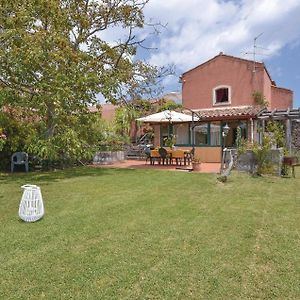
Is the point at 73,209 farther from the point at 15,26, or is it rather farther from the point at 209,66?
the point at 209,66

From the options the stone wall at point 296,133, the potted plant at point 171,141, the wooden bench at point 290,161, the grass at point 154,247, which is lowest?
the grass at point 154,247

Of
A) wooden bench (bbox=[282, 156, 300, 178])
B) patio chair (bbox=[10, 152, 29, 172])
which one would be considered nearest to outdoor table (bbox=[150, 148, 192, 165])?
wooden bench (bbox=[282, 156, 300, 178])

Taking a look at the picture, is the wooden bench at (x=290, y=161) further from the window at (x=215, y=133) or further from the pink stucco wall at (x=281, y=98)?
the pink stucco wall at (x=281, y=98)

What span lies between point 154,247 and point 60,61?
1134cm

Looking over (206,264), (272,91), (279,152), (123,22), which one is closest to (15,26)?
(123,22)

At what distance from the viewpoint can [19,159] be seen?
16047 millimetres

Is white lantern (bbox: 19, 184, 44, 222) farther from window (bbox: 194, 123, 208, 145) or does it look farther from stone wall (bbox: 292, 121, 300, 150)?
stone wall (bbox: 292, 121, 300, 150)

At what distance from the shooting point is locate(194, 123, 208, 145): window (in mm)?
22397

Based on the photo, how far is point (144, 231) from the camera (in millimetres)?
6184

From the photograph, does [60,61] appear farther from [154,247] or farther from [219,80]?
[219,80]

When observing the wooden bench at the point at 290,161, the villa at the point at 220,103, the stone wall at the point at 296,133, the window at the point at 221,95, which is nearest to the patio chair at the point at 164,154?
the villa at the point at 220,103

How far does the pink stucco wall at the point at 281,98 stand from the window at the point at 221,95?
5958 mm

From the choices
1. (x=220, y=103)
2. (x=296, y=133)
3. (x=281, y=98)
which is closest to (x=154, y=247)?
(x=220, y=103)

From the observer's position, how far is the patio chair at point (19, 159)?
15916 millimetres
